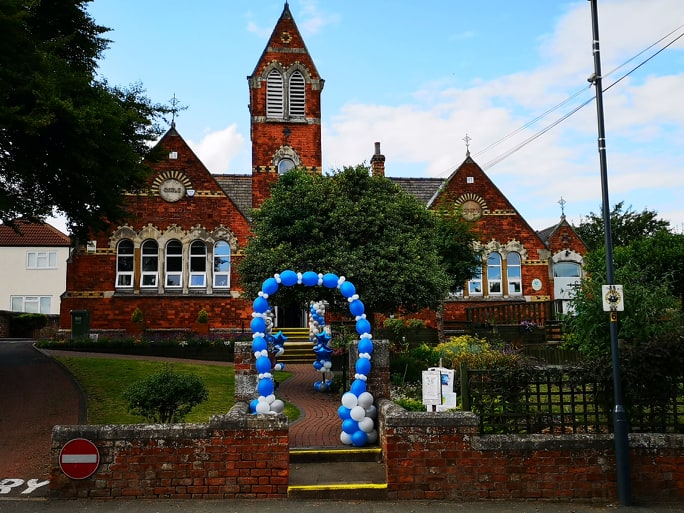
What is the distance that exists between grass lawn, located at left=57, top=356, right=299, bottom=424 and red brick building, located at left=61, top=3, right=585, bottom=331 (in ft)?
23.7

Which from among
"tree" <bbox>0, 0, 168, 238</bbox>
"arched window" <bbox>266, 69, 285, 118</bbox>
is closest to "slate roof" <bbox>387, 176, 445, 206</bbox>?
"arched window" <bbox>266, 69, 285, 118</bbox>

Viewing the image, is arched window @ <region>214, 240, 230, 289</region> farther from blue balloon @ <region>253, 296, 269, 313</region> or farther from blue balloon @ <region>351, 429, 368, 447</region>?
blue balloon @ <region>351, 429, 368, 447</region>

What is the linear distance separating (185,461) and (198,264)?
66.6 feet

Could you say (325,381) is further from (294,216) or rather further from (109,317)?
(109,317)

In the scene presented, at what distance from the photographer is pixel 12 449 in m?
10.4

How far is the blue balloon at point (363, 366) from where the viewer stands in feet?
33.2

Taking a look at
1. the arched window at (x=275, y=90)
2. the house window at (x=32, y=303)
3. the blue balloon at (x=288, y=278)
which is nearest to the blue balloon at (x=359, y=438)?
the blue balloon at (x=288, y=278)

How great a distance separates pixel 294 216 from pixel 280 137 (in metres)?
12.7

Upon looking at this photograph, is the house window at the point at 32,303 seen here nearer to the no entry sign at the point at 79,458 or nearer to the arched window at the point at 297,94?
the arched window at the point at 297,94

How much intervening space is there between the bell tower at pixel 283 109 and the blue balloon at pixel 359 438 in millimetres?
19953

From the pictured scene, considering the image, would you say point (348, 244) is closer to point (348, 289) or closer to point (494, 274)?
point (348, 289)

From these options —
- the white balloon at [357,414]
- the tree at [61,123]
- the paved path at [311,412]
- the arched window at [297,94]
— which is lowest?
the paved path at [311,412]

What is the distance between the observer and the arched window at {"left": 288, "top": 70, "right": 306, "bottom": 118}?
29453 millimetres

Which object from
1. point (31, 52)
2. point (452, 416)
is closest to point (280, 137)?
point (31, 52)
